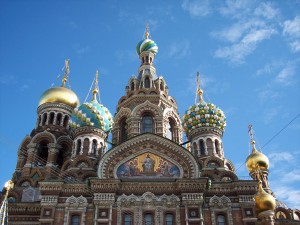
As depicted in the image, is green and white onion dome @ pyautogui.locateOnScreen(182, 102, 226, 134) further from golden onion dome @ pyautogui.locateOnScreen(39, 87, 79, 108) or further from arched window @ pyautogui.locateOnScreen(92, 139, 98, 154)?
golden onion dome @ pyautogui.locateOnScreen(39, 87, 79, 108)

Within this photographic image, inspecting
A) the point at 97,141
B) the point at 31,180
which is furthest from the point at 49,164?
the point at 97,141

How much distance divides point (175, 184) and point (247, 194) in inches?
113

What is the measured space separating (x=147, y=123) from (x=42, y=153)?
23.2ft

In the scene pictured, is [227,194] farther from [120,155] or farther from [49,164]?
[49,164]

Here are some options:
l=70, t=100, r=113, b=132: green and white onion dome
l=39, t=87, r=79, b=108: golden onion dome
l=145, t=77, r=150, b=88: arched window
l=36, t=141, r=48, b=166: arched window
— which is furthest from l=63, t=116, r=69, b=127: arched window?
l=145, t=77, r=150, b=88: arched window

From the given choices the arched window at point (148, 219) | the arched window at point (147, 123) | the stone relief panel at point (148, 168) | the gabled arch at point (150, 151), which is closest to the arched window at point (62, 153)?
the arched window at point (147, 123)

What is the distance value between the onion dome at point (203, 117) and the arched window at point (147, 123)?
2111 millimetres

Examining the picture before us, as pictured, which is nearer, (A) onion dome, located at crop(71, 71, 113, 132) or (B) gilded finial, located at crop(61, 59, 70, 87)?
(A) onion dome, located at crop(71, 71, 113, 132)

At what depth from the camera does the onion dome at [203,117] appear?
21016 millimetres

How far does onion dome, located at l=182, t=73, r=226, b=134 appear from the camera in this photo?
68.9ft

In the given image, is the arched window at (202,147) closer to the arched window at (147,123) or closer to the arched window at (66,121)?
the arched window at (147,123)

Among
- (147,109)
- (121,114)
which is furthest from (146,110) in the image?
(121,114)

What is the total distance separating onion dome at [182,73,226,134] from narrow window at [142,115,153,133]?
2.11 meters

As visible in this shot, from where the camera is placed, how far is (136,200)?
15.7m
